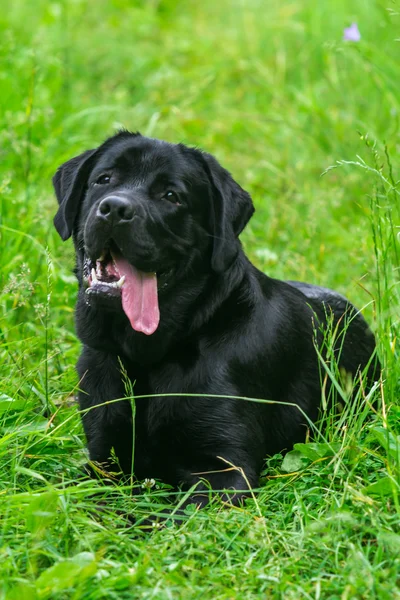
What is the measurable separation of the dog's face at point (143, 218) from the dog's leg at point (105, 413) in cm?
29

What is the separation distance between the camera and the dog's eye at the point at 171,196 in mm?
3547

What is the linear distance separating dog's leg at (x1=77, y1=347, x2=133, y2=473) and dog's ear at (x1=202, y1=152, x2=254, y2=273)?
0.57 metres

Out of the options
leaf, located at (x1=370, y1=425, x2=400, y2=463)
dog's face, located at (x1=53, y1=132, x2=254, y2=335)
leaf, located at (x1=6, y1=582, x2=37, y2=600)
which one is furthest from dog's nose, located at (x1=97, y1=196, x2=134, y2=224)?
leaf, located at (x1=6, y1=582, x2=37, y2=600)

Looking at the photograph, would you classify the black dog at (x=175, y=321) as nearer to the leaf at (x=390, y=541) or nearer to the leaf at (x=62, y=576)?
the leaf at (x=390, y=541)

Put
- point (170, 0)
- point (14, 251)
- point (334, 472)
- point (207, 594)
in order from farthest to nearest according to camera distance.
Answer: point (170, 0), point (14, 251), point (334, 472), point (207, 594)

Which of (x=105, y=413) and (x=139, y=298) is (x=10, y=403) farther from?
(x=139, y=298)

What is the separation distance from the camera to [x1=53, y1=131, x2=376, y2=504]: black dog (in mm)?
3359

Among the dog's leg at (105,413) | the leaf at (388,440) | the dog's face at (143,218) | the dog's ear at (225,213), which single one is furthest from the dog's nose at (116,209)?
the leaf at (388,440)

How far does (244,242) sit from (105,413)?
2.38 m

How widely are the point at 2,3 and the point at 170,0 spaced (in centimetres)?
225

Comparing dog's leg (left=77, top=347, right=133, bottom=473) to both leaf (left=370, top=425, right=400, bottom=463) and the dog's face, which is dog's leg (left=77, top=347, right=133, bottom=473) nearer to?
the dog's face

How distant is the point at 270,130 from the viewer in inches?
274

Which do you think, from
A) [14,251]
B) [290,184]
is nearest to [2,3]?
[290,184]

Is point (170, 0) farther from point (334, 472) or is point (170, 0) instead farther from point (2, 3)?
point (334, 472)
